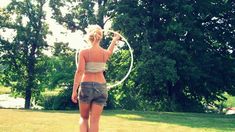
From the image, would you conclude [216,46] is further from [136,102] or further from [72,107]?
[72,107]

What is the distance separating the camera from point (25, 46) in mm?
41000

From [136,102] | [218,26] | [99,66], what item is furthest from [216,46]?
[99,66]

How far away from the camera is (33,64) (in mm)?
41375

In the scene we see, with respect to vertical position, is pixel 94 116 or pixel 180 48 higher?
pixel 180 48

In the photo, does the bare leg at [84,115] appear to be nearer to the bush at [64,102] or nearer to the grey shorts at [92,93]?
the grey shorts at [92,93]

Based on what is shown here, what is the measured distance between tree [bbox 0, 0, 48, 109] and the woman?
32.7m

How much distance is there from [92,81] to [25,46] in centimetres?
3371

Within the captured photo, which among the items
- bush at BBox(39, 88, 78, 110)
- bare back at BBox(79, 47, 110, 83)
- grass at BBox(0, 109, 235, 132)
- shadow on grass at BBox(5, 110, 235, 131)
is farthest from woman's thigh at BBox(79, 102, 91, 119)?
bush at BBox(39, 88, 78, 110)

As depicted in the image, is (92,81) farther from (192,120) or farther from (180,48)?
Answer: (180,48)

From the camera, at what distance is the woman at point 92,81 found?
842 cm

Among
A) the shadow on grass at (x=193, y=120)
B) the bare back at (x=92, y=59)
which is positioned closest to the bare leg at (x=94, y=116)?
the bare back at (x=92, y=59)

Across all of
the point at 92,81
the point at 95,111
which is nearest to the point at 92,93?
the point at 92,81

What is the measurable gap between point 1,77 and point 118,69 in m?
13.4

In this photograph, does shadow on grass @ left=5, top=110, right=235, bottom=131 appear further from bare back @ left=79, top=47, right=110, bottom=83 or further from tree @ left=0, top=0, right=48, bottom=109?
tree @ left=0, top=0, right=48, bottom=109
